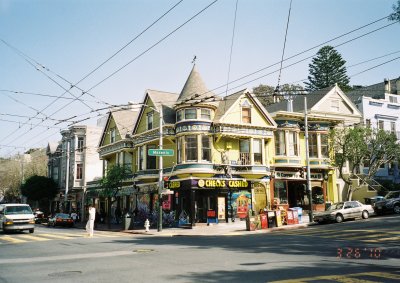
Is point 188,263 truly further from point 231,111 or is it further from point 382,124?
point 382,124

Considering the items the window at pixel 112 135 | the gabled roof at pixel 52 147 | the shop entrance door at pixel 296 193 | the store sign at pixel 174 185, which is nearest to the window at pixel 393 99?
the shop entrance door at pixel 296 193

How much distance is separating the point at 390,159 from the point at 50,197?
4509 centimetres

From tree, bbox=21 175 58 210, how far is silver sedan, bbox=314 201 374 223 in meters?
40.5

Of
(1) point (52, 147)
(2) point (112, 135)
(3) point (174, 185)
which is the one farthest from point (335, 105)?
(1) point (52, 147)

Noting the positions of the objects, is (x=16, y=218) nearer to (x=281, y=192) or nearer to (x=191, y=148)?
(x=191, y=148)

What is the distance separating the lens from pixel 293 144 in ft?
122

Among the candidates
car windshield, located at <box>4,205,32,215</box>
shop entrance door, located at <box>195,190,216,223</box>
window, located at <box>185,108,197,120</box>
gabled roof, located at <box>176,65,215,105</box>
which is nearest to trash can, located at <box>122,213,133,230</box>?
shop entrance door, located at <box>195,190,216,223</box>

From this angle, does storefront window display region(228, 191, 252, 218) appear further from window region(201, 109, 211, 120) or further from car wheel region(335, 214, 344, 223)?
car wheel region(335, 214, 344, 223)

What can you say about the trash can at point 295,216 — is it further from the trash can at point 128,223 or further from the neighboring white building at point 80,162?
the neighboring white building at point 80,162

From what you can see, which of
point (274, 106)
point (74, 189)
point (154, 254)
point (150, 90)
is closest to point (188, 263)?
point (154, 254)

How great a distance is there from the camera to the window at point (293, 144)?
36906 mm

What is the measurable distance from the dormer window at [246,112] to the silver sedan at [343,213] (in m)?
10.5

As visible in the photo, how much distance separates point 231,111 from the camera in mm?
33781

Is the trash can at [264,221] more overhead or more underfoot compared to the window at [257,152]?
more underfoot
